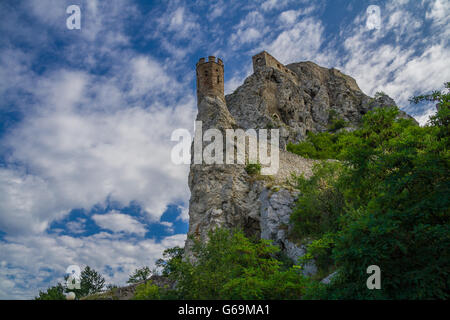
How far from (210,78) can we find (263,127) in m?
16.2

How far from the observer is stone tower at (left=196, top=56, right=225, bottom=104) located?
91.9 feet

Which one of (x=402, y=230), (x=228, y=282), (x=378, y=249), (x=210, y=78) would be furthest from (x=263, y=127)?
(x=378, y=249)

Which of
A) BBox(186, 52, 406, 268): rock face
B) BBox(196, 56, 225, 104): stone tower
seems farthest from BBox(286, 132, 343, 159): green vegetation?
BBox(196, 56, 225, 104): stone tower

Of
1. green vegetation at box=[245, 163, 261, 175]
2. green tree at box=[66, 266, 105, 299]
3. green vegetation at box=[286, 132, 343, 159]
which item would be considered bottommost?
green tree at box=[66, 266, 105, 299]

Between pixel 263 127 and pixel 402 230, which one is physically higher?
pixel 263 127

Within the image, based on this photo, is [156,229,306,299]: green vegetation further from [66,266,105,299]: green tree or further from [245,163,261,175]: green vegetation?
[66,266,105,299]: green tree

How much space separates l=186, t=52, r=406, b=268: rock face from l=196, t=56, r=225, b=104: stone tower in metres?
0.10

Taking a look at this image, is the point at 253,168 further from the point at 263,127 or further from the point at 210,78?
the point at 263,127

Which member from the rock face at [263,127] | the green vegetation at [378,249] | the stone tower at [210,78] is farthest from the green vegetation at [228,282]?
the stone tower at [210,78]

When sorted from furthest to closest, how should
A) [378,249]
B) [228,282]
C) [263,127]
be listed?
[263,127], [228,282], [378,249]

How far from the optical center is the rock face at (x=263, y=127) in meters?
18.5

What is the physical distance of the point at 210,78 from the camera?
93.1 feet

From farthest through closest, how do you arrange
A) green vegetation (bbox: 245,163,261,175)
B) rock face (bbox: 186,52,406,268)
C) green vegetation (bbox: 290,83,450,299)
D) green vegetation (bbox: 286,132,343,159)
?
1. green vegetation (bbox: 286,132,343,159)
2. green vegetation (bbox: 245,163,261,175)
3. rock face (bbox: 186,52,406,268)
4. green vegetation (bbox: 290,83,450,299)
